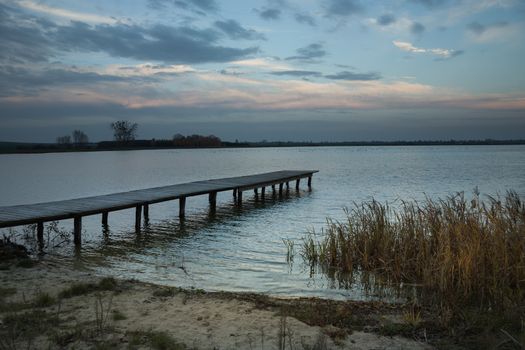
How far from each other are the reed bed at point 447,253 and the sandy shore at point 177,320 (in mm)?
1421

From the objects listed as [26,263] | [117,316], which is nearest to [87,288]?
[117,316]

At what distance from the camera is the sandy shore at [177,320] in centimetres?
526

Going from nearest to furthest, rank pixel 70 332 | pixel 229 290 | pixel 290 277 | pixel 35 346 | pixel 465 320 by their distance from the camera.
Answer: pixel 35 346 < pixel 70 332 < pixel 465 320 < pixel 229 290 < pixel 290 277

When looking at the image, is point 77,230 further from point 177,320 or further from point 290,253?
point 177,320

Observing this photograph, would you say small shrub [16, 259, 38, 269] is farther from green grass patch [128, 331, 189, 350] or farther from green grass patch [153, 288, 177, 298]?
green grass patch [128, 331, 189, 350]

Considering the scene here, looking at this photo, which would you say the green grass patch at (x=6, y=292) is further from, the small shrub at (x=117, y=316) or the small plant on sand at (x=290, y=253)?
the small plant on sand at (x=290, y=253)

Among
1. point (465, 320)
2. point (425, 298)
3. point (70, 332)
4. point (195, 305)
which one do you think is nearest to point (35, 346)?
point (70, 332)

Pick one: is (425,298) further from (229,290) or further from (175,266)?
(175,266)

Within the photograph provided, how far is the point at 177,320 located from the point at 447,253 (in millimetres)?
4630

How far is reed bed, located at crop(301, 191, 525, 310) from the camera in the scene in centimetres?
734

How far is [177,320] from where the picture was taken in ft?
20.2

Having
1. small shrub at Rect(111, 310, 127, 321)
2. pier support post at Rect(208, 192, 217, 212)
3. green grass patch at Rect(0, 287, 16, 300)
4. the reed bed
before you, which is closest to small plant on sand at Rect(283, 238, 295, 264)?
the reed bed

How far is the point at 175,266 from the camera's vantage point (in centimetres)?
1049

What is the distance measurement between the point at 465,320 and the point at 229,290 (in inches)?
169
